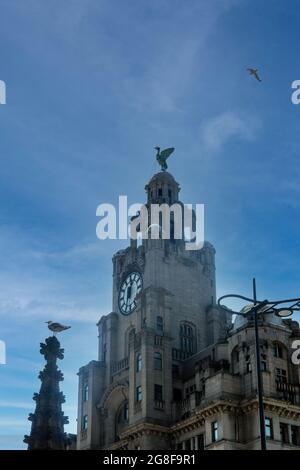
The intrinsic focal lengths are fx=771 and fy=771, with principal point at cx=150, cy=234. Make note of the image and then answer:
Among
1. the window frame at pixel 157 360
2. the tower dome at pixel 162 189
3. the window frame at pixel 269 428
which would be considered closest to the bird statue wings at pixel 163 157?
the tower dome at pixel 162 189

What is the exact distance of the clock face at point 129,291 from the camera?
306 feet

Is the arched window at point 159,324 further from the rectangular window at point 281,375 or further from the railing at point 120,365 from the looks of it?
the rectangular window at point 281,375

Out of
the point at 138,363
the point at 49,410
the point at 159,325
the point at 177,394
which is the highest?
the point at 159,325

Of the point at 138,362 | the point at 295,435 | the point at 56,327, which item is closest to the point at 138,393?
the point at 138,362

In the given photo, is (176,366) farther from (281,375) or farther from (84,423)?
(281,375)

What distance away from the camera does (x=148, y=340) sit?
83.9 meters

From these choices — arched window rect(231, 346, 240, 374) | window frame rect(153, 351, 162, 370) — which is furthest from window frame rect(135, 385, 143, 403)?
arched window rect(231, 346, 240, 374)

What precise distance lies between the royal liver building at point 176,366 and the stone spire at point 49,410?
24449mm

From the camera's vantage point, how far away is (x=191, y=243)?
96.4 metres

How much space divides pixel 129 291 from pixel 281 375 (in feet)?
83.1

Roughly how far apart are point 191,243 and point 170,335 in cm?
1427
